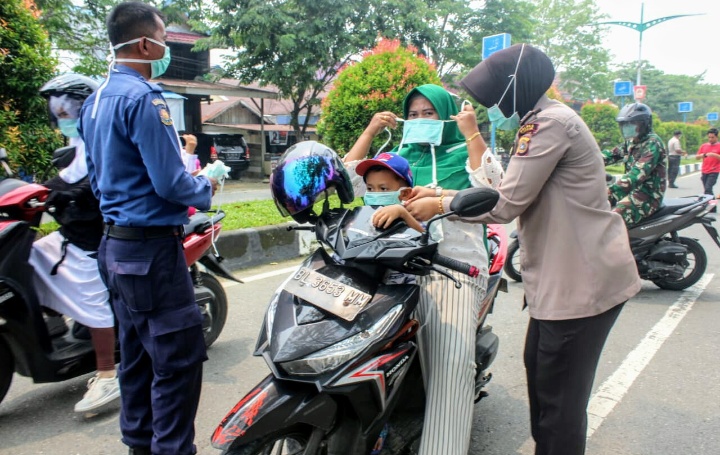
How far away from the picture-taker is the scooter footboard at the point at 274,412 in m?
1.70

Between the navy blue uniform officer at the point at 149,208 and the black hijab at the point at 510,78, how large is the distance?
3.60 ft

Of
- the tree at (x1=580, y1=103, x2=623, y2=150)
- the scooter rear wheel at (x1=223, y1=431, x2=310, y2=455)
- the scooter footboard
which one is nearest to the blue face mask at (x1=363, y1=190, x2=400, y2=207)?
the scooter footboard

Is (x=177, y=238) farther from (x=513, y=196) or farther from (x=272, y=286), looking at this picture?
(x=272, y=286)

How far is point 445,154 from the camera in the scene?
259 centimetres

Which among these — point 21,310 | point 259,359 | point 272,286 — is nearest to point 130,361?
point 21,310

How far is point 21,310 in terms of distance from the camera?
2699 mm

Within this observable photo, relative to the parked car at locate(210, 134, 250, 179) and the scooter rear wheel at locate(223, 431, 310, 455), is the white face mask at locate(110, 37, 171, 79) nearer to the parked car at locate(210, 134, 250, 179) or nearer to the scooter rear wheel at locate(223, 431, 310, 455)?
the scooter rear wheel at locate(223, 431, 310, 455)

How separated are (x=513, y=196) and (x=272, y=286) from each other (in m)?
3.66

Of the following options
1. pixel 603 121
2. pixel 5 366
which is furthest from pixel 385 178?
pixel 603 121

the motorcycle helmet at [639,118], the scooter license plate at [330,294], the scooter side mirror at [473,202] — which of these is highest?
the motorcycle helmet at [639,118]

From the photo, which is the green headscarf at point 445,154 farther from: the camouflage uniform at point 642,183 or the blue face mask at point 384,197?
the camouflage uniform at point 642,183

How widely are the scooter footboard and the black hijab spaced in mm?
1185

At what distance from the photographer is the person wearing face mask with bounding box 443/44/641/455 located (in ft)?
6.10

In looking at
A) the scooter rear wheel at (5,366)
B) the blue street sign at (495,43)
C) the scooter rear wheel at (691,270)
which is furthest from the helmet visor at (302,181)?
the blue street sign at (495,43)
